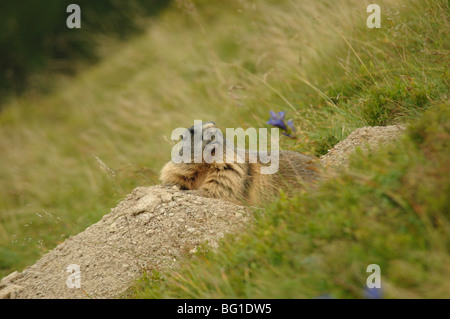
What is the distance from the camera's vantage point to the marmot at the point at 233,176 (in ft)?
13.4

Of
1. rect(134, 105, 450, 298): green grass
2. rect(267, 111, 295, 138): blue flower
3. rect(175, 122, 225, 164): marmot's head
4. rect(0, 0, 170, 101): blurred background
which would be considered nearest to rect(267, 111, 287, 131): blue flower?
rect(267, 111, 295, 138): blue flower

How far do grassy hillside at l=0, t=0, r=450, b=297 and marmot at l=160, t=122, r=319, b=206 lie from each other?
36 centimetres

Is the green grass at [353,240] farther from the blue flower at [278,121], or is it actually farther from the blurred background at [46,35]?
the blurred background at [46,35]

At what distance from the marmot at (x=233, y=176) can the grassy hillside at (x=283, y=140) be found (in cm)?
36

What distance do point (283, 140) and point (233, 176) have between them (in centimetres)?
136

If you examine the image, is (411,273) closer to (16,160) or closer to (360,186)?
(360,186)

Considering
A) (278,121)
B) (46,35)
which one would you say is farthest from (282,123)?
(46,35)

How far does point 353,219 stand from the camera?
2482 millimetres

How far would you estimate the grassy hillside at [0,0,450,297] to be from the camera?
235cm

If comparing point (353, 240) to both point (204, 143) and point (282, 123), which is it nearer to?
point (204, 143)

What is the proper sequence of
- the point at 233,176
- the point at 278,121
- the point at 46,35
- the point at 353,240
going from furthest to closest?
the point at 46,35 < the point at 278,121 < the point at 233,176 < the point at 353,240

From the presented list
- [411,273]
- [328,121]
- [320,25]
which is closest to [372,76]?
[328,121]

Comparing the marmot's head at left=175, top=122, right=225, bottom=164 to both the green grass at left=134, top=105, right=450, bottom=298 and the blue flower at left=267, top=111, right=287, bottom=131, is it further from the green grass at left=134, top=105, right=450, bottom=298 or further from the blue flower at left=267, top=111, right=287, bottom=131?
the green grass at left=134, top=105, right=450, bottom=298

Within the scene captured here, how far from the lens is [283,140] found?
17.2 feet
